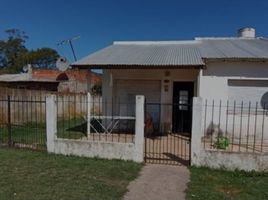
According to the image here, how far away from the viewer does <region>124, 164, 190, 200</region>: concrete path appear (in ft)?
18.3

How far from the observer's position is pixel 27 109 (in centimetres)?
1554

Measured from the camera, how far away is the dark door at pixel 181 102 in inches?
502

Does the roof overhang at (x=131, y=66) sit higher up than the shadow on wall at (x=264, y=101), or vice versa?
the roof overhang at (x=131, y=66)

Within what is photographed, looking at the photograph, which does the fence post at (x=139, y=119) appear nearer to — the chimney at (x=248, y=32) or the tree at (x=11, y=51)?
the chimney at (x=248, y=32)

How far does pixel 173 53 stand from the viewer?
41.2 feet

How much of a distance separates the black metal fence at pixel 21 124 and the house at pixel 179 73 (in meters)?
3.03

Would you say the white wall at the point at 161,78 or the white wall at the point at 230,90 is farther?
the white wall at the point at 161,78

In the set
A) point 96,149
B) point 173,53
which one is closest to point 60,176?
point 96,149

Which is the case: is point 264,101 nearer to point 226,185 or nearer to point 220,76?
point 220,76

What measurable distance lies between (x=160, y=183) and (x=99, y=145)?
2.33 m

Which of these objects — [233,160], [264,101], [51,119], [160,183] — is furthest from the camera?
[264,101]

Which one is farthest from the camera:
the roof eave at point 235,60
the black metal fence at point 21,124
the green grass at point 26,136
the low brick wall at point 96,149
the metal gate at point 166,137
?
the roof eave at point 235,60

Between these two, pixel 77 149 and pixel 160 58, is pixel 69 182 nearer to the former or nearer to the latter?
pixel 77 149

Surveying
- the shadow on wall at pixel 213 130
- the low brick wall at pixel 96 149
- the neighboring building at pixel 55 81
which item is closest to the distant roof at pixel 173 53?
the shadow on wall at pixel 213 130
